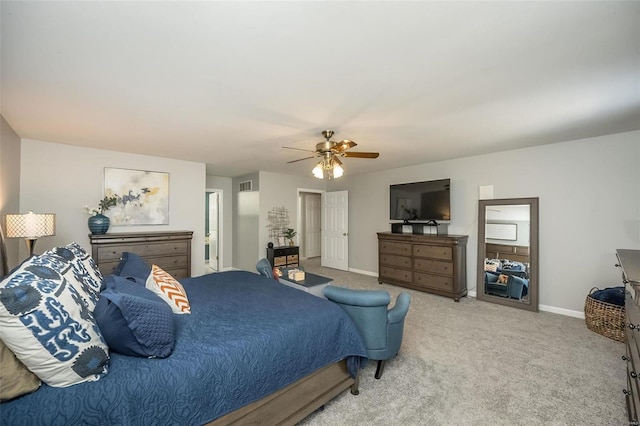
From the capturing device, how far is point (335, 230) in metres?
6.82

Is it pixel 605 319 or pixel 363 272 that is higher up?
pixel 605 319

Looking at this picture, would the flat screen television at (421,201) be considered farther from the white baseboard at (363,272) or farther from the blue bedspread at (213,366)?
the blue bedspread at (213,366)

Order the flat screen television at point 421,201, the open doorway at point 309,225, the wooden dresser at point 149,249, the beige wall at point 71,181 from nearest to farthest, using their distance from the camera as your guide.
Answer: the beige wall at point 71,181
the wooden dresser at point 149,249
the flat screen television at point 421,201
the open doorway at point 309,225

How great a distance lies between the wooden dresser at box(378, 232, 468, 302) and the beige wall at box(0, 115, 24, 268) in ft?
17.1

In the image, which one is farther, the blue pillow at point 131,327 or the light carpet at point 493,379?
the light carpet at point 493,379

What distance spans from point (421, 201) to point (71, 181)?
221 inches

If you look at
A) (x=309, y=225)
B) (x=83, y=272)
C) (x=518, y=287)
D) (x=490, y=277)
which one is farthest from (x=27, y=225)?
(x=309, y=225)

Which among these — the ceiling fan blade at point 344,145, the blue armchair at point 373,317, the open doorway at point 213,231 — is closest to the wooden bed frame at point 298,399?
the blue armchair at point 373,317

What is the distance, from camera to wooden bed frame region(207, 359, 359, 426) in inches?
58.1

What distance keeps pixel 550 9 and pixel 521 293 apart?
394cm

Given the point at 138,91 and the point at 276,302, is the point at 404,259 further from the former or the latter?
the point at 138,91

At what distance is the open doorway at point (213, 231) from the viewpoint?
6.59 metres

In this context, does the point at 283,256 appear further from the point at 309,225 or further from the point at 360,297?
the point at 360,297

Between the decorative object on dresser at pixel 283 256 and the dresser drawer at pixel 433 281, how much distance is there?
257 cm
